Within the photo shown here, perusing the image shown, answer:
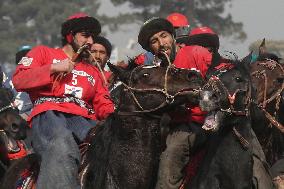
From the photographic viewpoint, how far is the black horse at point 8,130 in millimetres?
10266

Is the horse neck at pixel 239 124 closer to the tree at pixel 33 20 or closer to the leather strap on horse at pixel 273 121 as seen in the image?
the leather strap on horse at pixel 273 121

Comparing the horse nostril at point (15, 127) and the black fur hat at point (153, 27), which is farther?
the horse nostril at point (15, 127)

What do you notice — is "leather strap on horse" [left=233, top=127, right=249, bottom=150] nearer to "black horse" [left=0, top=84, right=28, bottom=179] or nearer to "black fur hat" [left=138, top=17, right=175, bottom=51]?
"black fur hat" [left=138, top=17, right=175, bottom=51]

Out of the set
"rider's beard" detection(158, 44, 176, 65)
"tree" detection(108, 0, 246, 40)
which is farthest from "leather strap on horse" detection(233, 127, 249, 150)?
"tree" detection(108, 0, 246, 40)

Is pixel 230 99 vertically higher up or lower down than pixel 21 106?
higher up

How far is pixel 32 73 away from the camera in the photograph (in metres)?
8.75

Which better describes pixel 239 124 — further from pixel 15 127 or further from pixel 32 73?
pixel 15 127

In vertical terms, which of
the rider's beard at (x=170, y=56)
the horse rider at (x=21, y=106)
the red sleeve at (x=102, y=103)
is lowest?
the horse rider at (x=21, y=106)

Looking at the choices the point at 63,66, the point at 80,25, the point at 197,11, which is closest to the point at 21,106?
the point at 80,25

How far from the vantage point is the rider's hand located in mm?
8578

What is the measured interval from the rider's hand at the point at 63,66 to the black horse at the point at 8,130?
1695 mm

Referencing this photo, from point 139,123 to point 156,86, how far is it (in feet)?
→ 1.41

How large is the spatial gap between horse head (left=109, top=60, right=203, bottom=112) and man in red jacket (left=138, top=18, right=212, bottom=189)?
56 centimetres

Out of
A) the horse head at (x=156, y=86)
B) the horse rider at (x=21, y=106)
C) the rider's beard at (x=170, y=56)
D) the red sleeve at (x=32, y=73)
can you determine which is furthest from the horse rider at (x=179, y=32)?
the horse rider at (x=21, y=106)
